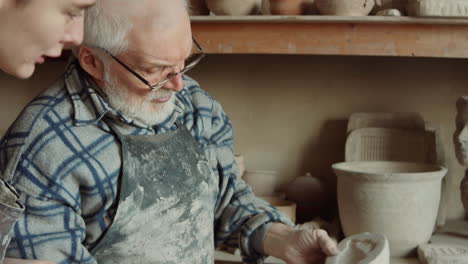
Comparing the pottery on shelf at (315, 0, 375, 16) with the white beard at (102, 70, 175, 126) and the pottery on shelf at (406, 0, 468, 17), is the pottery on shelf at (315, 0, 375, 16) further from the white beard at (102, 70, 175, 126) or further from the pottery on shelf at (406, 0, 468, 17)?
the white beard at (102, 70, 175, 126)

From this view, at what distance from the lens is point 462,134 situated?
6.82ft

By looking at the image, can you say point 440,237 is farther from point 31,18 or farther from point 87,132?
point 31,18

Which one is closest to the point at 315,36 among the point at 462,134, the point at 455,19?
the point at 455,19

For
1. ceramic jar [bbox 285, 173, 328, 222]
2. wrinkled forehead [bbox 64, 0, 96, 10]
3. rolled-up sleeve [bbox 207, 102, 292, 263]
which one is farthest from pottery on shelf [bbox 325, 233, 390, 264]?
ceramic jar [bbox 285, 173, 328, 222]

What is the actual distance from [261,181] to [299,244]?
114 centimetres

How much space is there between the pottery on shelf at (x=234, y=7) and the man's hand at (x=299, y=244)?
0.90 meters

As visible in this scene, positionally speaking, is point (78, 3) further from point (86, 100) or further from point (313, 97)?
point (313, 97)

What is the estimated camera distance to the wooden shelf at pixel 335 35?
78.0 inches

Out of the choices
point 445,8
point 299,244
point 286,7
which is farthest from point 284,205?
point 299,244

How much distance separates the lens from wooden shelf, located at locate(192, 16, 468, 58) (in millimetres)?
1980

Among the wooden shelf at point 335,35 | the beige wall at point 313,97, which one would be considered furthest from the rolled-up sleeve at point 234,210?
the beige wall at point 313,97

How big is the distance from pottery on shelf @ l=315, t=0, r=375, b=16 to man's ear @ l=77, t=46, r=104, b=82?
3.06ft

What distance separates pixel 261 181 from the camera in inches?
99.8

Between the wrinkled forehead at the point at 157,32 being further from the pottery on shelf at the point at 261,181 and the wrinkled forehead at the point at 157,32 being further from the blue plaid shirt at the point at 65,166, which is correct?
the pottery on shelf at the point at 261,181
